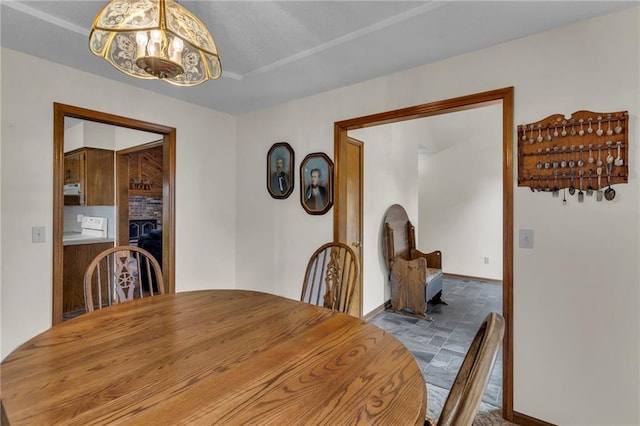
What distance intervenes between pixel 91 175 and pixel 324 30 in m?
3.75

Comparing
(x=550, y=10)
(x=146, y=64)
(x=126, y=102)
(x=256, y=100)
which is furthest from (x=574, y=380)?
(x=126, y=102)

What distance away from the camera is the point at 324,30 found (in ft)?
6.14

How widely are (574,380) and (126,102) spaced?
146 inches

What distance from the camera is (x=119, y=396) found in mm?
791

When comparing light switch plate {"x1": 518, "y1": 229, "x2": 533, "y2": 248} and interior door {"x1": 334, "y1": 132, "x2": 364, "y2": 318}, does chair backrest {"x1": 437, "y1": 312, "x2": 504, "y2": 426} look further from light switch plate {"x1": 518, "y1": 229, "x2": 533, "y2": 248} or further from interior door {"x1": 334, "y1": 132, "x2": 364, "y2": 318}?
interior door {"x1": 334, "y1": 132, "x2": 364, "y2": 318}

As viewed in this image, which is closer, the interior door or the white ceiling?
the white ceiling

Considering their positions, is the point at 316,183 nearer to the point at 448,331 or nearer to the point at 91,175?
the point at 448,331

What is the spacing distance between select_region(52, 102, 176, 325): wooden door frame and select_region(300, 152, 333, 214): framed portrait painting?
1.25 metres

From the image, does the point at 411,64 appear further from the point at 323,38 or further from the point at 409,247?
the point at 409,247

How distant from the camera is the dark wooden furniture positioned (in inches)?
140

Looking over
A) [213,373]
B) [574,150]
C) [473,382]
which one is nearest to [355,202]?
[574,150]

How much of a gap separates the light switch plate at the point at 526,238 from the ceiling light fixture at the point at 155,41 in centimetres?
196

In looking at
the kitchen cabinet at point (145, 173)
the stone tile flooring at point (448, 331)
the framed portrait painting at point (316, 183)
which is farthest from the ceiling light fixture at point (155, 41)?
the kitchen cabinet at point (145, 173)

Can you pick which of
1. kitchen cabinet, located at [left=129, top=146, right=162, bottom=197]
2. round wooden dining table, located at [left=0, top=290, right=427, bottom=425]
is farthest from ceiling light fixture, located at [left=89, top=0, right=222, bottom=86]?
kitchen cabinet, located at [left=129, top=146, right=162, bottom=197]
